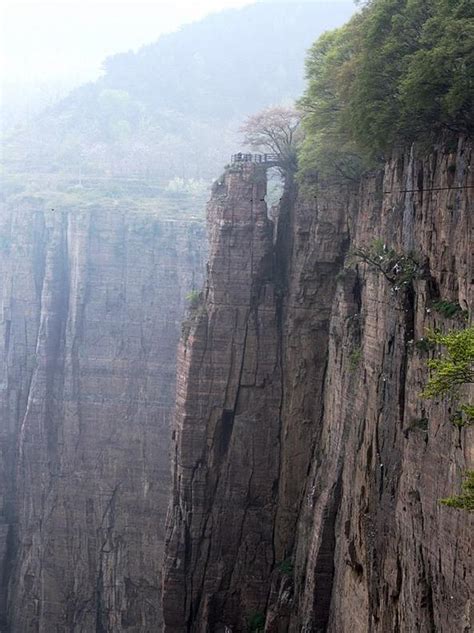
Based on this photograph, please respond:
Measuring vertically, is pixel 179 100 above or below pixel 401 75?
above

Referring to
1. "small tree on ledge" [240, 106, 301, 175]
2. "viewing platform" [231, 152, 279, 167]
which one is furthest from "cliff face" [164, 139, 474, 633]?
"small tree on ledge" [240, 106, 301, 175]

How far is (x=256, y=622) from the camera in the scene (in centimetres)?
3059

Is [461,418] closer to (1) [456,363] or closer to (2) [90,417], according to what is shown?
(1) [456,363]

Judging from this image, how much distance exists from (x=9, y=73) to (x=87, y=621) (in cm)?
7695

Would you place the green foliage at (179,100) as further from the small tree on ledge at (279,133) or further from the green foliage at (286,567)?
the green foliage at (286,567)

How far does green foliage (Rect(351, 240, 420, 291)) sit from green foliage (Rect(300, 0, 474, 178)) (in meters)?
2.21

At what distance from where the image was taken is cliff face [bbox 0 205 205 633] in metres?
44.3

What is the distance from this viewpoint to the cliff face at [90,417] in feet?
145

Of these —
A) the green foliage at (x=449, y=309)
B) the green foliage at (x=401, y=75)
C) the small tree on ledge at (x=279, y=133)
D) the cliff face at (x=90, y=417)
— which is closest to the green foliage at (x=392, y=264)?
the green foliage at (x=449, y=309)

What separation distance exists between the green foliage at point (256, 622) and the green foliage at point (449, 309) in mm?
15113

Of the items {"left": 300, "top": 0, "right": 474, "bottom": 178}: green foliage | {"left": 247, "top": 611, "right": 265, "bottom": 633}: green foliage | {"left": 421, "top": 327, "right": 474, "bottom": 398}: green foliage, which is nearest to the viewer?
{"left": 421, "top": 327, "right": 474, "bottom": 398}: green foliage

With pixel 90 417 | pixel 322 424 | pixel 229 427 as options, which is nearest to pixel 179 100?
pixel 90 417

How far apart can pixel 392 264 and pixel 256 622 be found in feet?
46.3

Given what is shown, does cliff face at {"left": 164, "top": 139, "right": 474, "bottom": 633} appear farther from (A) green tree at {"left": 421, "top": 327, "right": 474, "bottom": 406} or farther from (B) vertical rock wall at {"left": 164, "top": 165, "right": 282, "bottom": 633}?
(A) green tree at {"left": 421, "top": 327, "right": 474, "bottom": 406}
